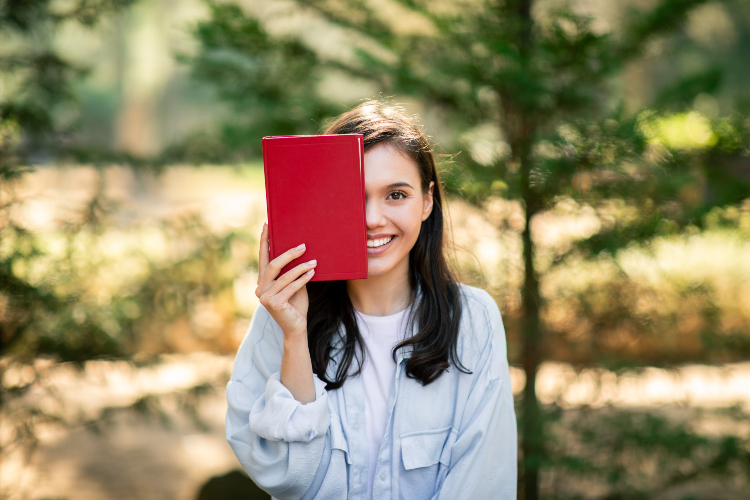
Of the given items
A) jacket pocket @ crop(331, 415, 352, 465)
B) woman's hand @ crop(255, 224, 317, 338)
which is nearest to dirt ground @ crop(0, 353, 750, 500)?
jacket pocket @ crop(331, 415, 352, 465)

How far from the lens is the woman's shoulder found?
5.09ft

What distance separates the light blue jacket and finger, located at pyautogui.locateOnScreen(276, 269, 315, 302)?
23 centimetres

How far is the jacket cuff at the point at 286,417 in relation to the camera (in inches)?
53.0

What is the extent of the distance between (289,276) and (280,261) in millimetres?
40

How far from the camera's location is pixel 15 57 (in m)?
2.65

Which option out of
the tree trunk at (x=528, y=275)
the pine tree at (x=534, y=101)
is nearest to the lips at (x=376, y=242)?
the pine tree at (x=534, y=101)

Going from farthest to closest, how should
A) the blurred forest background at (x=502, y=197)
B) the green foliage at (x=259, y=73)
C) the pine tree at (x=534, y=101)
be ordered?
the green foliage at (x=259, y=73)
the blurred forest background at (x=502, y=197)
the pine tree at (x=534, y=101)

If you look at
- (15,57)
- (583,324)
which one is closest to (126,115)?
(15,57)

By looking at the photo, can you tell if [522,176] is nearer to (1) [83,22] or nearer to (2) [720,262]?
(1) [83,22]

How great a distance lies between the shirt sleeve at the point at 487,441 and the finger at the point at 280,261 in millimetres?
603

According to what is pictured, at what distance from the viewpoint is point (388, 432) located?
1469mm

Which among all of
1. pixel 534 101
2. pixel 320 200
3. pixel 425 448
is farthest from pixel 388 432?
pixel 534 101

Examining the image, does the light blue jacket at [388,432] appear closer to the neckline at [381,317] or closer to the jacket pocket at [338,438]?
the jacket pocket at [338,438]

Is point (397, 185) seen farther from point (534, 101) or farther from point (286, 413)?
point (534, 101)
